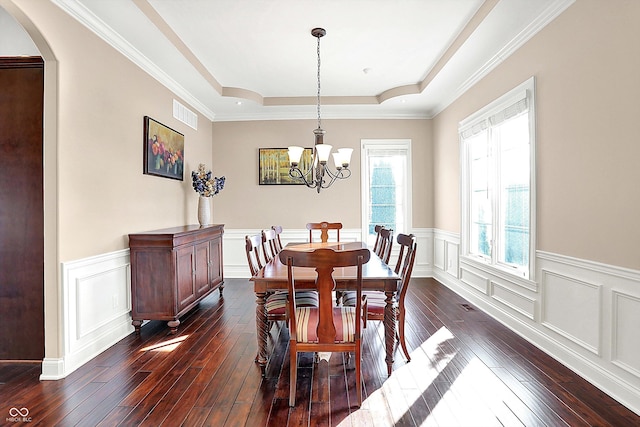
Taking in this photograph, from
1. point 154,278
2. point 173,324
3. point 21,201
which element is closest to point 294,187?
point 154,278

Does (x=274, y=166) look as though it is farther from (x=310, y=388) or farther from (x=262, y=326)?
(x=310, y=388)

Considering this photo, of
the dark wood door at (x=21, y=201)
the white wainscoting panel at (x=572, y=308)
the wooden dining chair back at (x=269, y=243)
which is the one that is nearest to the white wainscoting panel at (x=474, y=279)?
the white wainscoting panel at (x=572, y=308)

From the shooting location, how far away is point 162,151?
4.13 m

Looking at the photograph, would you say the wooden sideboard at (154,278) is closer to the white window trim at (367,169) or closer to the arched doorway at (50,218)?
the arched doorway at (50,218)

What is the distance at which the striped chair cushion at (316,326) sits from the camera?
221 centimetres

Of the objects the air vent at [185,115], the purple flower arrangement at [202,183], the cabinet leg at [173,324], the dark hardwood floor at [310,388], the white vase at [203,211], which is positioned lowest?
the dark hardwood floor at [310,388]

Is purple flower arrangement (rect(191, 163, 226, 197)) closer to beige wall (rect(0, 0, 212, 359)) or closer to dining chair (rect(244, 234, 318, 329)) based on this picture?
beige wall (rect(0, 0, 212, 359))

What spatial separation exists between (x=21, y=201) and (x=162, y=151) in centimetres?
163

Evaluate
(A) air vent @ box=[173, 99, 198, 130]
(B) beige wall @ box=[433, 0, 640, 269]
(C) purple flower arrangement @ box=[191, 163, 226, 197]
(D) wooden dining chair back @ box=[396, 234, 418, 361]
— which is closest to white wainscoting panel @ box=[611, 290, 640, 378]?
(B) beige wall @ box=[433, 0, 640, 269]

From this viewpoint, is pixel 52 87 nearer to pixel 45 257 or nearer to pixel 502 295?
pixel 45 257

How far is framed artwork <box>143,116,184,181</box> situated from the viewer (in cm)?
379

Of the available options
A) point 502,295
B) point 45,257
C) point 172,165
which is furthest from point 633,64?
point 172,165

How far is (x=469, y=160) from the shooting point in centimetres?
455

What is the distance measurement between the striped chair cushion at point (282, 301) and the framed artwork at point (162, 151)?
6.91ft
